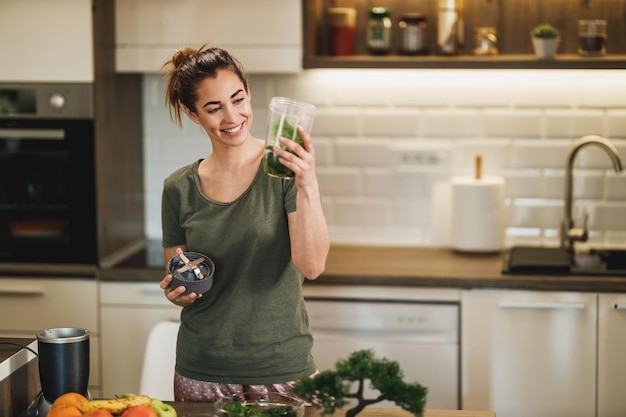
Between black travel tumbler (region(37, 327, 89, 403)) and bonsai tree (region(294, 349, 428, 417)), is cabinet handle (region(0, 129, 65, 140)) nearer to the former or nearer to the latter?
black travel tumbler (region(37, 327, 89, 403))

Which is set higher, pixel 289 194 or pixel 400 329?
pixel 289 194

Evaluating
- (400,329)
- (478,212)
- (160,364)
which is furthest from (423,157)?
(160,364)

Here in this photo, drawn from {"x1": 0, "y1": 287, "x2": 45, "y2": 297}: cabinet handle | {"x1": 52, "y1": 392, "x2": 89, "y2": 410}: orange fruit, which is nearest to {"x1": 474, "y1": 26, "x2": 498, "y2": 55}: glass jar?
{"x1": 0, "y1": 287, "x2": 45, "y2": 297}: cabinet handle

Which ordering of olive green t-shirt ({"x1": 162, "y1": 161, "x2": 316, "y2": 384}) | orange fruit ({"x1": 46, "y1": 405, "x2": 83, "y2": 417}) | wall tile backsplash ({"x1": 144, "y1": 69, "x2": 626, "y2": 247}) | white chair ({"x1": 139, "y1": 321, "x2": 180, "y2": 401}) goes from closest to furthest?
orange fruit ({"x1": 46, "y1": 405, "x2": 83, "y2": 417}) < olive green t-shirt ({"x1": 162, "y1": 161, "x2": 316, "y2": 384}) < white chair ({"x1": 139, "y1": 321, "x2": 180, "y2": 401}) < wall tile backsplash ({"x1": 144, "y1": 69, "x2": 626, "y2": 247})

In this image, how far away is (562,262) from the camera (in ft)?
11.0

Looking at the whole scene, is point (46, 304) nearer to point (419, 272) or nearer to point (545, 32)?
point (419, 272)

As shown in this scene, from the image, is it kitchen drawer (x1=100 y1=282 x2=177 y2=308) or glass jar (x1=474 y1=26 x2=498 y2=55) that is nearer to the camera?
kitchen drawer (x1=100 y1=282 x2=177 y2=308)

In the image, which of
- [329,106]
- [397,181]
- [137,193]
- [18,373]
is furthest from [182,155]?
[18,373]

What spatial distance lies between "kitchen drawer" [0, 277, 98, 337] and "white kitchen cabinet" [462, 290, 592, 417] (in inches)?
51.9

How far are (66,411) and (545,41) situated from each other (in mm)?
2359

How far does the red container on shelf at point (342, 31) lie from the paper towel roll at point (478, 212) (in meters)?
0.66

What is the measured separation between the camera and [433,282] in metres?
3.31

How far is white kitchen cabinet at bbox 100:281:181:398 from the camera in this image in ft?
11.3

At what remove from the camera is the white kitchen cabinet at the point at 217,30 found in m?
3.52
